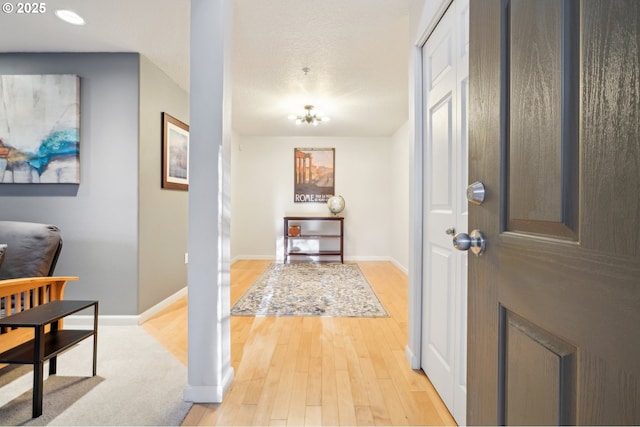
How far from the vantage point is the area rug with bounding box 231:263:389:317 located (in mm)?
2998

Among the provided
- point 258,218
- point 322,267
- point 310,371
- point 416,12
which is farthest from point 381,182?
point 310,371

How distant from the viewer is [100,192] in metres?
2.69

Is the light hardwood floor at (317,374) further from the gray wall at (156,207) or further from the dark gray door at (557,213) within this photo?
the dark gray door at (557,213)

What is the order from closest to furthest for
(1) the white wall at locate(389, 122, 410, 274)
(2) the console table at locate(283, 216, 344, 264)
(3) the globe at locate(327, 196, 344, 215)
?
1. (1) the white wall at locate(389, 122, 410, 274)
2. (2) the console table at locate(283, 216, 344, 264)
3. (3) the globe at locate(327, 196, 344, 215)

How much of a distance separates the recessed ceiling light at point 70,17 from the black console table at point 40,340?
198cm

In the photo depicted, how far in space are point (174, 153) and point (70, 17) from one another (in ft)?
4.36

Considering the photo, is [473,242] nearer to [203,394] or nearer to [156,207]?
[203,394]

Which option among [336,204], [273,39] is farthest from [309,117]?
[336,204]

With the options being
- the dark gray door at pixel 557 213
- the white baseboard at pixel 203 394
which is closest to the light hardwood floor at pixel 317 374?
the white baseboard at pixel 203 394

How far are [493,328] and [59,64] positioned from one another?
12.1ft

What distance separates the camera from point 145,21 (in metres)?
2.24

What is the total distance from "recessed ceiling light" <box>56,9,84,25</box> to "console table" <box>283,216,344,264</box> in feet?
12.6

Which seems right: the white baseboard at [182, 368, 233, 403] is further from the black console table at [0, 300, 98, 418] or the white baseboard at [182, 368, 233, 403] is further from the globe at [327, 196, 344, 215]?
the globe at [327, 196, 344, 215]

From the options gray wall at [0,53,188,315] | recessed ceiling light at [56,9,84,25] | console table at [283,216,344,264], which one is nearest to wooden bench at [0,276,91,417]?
gray wall at [0,53,188,315]
